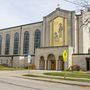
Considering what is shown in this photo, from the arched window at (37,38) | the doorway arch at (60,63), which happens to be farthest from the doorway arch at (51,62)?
the arched window at (37,38)

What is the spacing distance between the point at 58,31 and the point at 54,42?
3.15 m

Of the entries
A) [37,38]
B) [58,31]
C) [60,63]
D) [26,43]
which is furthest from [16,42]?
[60,63]

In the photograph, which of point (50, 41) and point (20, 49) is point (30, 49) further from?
point (50, 41)

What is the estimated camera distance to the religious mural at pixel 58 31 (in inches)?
2498

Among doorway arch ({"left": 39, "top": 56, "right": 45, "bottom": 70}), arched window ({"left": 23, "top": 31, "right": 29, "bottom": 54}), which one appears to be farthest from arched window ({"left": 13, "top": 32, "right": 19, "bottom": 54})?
doorway arch ({"left": 39, "top": 56, "right": 45, "bottom": 70})

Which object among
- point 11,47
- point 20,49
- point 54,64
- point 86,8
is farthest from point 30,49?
point 86,8

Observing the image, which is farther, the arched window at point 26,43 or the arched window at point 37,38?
the arched window at point 26,43

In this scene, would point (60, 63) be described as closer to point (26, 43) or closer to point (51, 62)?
point (51, 62)

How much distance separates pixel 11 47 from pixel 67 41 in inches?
1010

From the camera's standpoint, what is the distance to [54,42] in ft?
214

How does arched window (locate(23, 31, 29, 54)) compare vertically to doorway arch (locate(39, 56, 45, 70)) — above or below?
above

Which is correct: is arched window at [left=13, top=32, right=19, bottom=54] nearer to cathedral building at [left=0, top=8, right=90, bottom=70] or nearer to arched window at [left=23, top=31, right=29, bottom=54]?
cathedral building at [left=0, top=8, right=90, bottom=70]

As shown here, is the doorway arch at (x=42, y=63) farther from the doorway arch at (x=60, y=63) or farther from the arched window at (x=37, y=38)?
the arched window at (x=37, y=38)

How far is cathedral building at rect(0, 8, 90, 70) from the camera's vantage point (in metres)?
56.9
